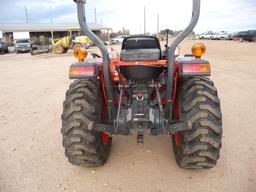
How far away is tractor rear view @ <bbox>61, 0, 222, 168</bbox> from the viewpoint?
2553 millimetres

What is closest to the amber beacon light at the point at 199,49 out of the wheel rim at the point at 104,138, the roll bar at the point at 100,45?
the roll bar at the point at 100,45

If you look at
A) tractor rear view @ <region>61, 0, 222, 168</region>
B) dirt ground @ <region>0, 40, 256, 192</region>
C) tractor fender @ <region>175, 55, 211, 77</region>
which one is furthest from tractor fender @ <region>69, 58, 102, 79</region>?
dirt ground @ <region>0, 40, 256, 192</region>

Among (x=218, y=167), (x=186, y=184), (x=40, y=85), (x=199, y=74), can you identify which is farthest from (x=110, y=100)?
(x=40, y=85)

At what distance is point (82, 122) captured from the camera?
268cm

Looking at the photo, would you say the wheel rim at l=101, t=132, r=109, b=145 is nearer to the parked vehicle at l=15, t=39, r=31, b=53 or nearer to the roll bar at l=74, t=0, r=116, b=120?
the roll bar at l=74, t=0, r=116, b=120

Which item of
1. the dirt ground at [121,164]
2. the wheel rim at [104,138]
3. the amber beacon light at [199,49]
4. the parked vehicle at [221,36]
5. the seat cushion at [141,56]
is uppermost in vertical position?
the parked vehicle at [221,36]

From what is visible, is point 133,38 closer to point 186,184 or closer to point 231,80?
point 186,184

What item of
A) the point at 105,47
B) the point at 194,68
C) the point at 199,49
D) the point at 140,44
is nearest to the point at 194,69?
the point at 194,68

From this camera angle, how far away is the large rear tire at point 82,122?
2.69m

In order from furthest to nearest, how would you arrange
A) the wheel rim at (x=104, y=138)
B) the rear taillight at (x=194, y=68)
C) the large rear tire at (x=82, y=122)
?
the wheel rim at (x=104, y=138), the large rear tire at (x=82, y=122), the rear taillight at (x=194, y=68)

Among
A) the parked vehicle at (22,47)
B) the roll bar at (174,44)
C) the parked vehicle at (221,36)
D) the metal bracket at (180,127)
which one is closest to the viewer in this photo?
the roll bar at (174,44)

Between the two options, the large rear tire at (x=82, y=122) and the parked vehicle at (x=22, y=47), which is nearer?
the large rear tire at (x=82, y=122)

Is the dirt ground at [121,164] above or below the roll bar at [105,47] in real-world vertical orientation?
below

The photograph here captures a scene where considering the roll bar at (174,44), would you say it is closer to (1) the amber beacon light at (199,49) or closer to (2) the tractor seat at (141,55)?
(2) the tractor seat at (141,55)
